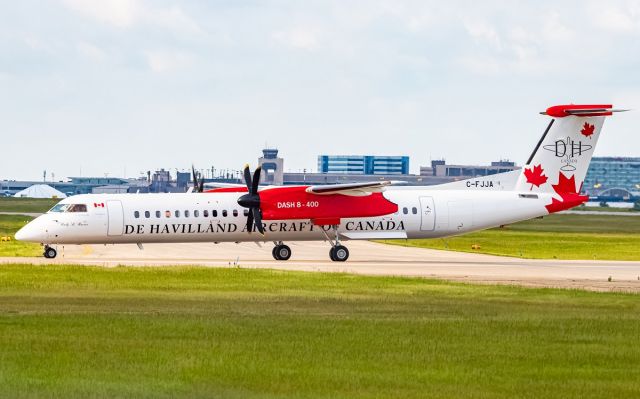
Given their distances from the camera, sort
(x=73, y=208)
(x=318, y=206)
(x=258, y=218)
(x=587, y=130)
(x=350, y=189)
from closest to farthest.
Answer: (x=73, y=208) < (x=258, y=218) < (x=350, y=189) < (x=318, y=206) < (x=587, y=130)

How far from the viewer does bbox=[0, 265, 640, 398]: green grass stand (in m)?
18.7

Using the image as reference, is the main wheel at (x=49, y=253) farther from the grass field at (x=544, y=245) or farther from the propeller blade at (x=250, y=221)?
the grass field at (x=544, y=245)

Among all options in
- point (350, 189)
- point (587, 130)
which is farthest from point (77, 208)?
point (587, 130)

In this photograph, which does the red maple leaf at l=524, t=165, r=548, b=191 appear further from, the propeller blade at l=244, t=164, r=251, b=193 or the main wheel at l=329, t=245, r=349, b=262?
the propeller blade at l=244, t=164, r=251, b=193

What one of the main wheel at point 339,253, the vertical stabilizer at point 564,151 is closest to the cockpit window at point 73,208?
Answer: the main wheel at point 339,253

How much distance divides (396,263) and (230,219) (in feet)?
24.9

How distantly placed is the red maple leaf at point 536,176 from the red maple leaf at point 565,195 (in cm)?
59

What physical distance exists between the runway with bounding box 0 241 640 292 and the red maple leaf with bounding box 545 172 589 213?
8.35ft

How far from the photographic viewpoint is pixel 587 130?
5309 cm

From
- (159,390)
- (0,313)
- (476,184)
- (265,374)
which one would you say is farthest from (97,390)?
(476,184)

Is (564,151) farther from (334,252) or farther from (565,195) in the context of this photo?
(334,252)

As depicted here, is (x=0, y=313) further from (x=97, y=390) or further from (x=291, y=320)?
(x=97, y=390)

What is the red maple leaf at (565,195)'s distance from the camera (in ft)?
174

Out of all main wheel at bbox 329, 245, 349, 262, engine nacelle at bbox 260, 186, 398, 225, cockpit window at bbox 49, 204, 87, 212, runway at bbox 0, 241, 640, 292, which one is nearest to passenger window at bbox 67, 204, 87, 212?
cockpit window at bbox 49, 204, 87, 212
